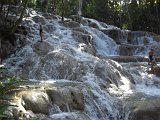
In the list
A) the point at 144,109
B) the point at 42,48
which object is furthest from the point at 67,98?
the point at 42,48

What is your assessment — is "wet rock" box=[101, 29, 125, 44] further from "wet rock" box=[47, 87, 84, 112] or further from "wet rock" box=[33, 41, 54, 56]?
"wet rock" box=[47, 87, 84, 112]

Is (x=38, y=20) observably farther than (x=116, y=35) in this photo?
No

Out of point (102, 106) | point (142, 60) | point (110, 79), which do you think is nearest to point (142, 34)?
point (142, 60)

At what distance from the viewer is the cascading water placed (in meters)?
12.1

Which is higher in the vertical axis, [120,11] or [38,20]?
[38,20]

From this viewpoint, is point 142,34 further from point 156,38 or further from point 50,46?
point 50,46

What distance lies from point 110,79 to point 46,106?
17.8ft

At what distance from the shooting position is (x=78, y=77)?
15.5 metres

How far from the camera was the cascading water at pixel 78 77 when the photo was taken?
39.6 ft

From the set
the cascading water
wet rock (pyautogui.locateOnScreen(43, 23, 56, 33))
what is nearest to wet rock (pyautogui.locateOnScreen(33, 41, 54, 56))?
the cascading water

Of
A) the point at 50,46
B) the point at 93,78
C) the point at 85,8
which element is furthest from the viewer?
the point at 85,8

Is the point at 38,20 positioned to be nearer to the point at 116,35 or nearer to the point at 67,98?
the point at 116,35

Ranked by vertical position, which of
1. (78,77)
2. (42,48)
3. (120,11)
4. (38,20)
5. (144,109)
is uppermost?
(38,20)

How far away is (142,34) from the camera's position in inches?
1213
